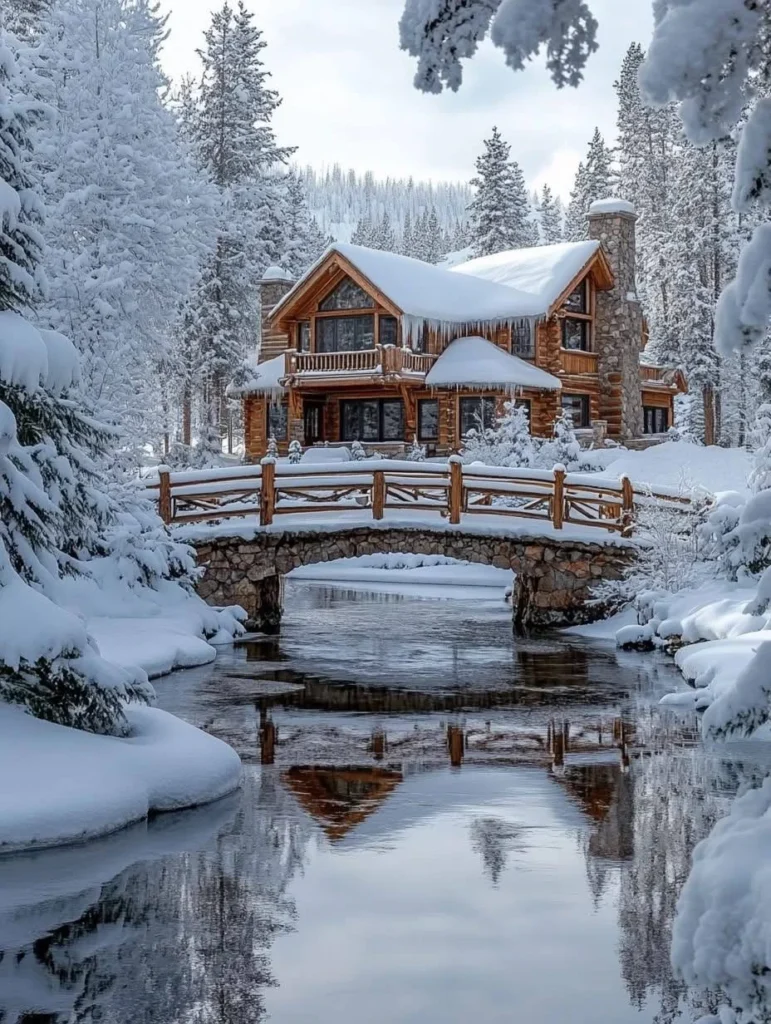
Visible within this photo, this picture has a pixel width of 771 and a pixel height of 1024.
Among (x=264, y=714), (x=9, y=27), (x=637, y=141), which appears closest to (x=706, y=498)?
(x=264, y=714)

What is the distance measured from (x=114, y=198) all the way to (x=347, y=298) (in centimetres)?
1358

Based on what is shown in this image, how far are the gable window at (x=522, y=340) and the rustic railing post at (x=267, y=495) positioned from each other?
721 inches

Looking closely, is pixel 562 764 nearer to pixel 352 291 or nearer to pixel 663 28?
pixel 663 28

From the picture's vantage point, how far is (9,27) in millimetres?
35188

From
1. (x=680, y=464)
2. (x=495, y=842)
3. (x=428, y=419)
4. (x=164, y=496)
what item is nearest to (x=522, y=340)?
(x=428, y=419)

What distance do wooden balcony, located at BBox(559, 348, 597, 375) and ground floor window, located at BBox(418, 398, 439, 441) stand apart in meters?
4.16

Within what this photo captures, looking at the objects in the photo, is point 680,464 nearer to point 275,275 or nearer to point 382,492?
point 275,275

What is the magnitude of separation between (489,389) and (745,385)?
1403cm

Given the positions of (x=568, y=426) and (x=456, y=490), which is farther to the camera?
(x=568, y=426)

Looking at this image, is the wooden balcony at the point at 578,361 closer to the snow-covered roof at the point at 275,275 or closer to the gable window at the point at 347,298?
the gable window at the point at 347,298

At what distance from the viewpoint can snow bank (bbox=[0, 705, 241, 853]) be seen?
970 centimetres

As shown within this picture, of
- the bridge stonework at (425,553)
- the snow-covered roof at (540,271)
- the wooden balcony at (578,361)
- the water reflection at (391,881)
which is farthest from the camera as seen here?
the wooden balcony at (578,361)

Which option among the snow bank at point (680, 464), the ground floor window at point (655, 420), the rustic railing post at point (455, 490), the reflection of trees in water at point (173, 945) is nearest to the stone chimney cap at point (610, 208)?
the ground floor window at point (655, 420)

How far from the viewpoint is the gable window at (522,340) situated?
40.2 m
